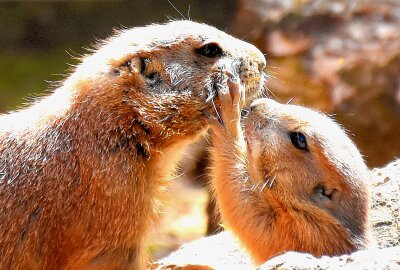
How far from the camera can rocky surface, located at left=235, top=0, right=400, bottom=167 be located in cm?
919

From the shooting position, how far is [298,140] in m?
5.19

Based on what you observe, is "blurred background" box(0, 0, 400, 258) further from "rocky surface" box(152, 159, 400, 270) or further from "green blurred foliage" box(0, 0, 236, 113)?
"green blurred foliage" box(0, 0, 236, 113)

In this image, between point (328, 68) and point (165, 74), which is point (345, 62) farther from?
point (165, 74)

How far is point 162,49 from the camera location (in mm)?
4809

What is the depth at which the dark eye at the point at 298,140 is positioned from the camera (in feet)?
17.0

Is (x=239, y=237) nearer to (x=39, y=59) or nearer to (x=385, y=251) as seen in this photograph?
(x=385, y=251)

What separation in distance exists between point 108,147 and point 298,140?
124 cm

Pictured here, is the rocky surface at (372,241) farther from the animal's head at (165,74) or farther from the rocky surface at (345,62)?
the rocky surface at (345,62)

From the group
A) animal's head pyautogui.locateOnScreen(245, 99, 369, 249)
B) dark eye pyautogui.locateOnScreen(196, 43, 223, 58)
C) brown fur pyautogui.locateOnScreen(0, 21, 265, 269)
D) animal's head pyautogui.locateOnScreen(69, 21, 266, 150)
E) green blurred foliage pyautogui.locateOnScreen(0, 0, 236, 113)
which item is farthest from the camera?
green blurred foliage pyautogui.locateOnScreen(0, 0, 236, 113)

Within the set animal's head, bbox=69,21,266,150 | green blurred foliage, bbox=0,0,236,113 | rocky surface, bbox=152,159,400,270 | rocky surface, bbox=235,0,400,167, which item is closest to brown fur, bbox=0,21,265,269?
animal's head, bbox=69,21,266,150

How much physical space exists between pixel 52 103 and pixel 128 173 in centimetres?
70

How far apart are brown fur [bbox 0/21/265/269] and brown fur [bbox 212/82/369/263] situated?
0.39 meters

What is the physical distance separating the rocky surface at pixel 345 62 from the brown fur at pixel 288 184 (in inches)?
147

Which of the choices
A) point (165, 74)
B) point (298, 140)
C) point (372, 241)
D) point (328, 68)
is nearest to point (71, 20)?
point (328, 68)
